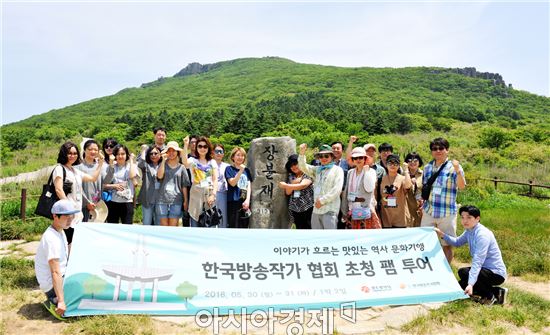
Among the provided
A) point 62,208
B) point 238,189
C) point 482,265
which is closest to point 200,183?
point 238,189

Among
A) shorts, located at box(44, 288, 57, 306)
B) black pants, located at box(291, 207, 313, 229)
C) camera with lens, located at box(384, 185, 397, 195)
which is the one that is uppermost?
camera with lens, located at box(384, 185, 397, 195)

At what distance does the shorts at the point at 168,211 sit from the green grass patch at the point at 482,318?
3219mm

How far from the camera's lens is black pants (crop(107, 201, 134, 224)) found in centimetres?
551

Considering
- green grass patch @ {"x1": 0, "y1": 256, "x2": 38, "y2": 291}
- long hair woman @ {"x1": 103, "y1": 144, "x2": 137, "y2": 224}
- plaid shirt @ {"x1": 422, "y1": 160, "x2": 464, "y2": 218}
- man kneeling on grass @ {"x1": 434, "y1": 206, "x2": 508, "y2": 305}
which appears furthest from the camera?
long hair woman @ {"x1": 103, "y1": 144, "x2": 137, "y2": 224}

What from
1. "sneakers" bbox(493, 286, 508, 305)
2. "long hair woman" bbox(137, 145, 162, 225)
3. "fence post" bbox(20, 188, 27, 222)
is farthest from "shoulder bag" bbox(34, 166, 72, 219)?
"fence post" bbox(20, 188, 27, 222)

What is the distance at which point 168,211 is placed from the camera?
5.33m

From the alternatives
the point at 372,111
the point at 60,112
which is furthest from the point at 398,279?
the point at 60,112

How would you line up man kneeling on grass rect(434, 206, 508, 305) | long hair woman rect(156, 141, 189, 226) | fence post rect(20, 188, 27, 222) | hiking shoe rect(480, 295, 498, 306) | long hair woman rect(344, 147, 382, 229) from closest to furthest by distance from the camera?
man kneeling on grass rect(434, 206, 508, 305) → hiking shoe rect(480, 295, 498, 306) → long hair woman rect(344, 147, 382, 229) → long hair woman rect(156, 141, 189, 226) → fence post rect(20, 188, 27, 222)

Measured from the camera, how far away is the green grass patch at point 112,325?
11.6 feet

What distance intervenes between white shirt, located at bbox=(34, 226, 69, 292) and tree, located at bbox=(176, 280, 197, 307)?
3.97 feet

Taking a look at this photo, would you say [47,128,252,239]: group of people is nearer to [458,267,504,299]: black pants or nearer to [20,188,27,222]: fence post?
[458,267,504,299]: black pants

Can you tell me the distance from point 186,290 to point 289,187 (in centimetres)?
220

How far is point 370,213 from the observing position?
5.27 meters

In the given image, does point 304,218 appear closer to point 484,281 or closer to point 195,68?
point 484,281
